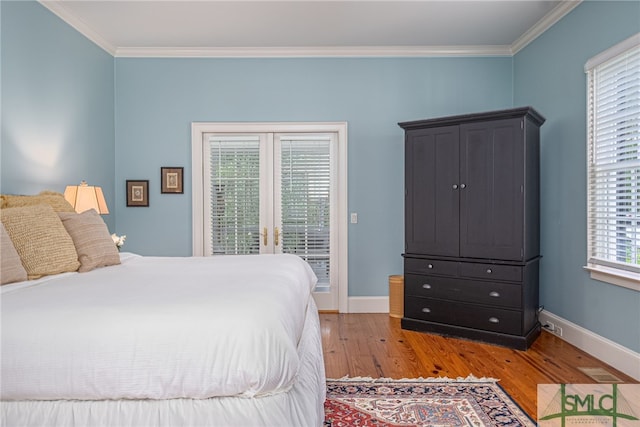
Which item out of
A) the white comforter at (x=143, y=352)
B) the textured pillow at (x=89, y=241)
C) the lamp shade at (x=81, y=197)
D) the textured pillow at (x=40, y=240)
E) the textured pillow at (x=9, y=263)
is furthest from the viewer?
the lamp shade at (x=81, y=197)

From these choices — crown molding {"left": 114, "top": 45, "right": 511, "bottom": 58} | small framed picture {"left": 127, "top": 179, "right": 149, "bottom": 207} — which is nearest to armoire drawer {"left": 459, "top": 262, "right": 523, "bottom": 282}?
crown molding {"left": 114, "top": 45, "right": 511, "bottom": 58}

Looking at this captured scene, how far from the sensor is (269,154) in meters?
4.23

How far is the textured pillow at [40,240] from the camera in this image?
1.97 metres

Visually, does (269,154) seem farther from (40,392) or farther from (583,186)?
(40,392)

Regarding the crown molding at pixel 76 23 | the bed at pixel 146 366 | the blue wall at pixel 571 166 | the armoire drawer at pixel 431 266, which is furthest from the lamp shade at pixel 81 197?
the blue wall at pixel 571 166

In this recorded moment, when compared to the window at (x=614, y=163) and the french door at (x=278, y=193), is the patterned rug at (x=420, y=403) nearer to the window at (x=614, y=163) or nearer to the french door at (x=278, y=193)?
the window at (x=614, y=163)

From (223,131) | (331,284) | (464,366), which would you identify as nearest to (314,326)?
(464,366)

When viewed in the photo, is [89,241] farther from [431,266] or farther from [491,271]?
[491,271]

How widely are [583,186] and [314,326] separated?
248 cm

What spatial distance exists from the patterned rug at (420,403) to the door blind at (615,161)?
137 cm

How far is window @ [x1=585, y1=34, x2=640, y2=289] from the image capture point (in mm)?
2609

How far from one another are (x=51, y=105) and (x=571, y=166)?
439 cm

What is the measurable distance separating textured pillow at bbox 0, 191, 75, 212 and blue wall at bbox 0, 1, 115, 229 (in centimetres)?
43

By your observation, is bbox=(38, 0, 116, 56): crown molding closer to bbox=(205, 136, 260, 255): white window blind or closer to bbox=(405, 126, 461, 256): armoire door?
bbox=(205, 136, 260, 255): white window blind
